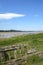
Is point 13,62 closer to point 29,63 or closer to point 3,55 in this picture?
point 3,55

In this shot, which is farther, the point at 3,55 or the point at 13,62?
the point at 3,55

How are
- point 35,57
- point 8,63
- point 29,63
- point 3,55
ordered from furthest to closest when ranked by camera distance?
point 35,57
point 29,63
point 3,55
point 8,63

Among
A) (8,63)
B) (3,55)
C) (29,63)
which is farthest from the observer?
(29,63)

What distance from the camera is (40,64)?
1433 cm

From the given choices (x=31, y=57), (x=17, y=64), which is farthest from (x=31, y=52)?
(x=17, y=64)

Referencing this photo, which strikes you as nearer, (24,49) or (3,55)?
(3,55)

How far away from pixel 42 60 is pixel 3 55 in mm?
3711

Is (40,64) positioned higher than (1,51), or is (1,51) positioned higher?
(1,51)

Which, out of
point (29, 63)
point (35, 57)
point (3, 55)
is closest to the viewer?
point (3, 55)

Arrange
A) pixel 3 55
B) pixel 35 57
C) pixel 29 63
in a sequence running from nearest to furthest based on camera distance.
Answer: pixel 3 55 < pixel 29 63 < pixel 35 57

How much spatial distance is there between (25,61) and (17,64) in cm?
119

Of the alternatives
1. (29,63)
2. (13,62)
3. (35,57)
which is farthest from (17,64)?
(35,57)

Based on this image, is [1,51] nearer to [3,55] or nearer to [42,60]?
[3,55]

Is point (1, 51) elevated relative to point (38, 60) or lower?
elevated
